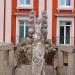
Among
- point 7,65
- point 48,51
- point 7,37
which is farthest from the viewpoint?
point 7,37

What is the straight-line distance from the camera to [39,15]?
32.2 meters

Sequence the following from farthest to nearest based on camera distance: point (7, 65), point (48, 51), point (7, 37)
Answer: point (7, 37) < point (48, 51) < point (7, 65)

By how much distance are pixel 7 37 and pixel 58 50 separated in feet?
26.5

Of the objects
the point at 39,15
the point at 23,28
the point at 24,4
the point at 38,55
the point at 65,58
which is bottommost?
the point at 65,58

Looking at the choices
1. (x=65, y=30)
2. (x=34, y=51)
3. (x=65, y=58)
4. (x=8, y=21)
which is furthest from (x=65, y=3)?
(x=34, y=51)

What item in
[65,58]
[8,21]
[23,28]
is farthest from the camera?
[23,28]

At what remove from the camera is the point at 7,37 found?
31.8m

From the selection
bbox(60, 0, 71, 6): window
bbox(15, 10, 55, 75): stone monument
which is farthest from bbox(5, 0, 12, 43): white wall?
bbox(15, 10, 55, 75): stone monument

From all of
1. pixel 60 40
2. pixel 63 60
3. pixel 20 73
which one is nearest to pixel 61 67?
pixel 63 60

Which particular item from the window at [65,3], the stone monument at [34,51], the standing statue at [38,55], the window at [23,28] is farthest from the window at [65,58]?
the window at [65,3]

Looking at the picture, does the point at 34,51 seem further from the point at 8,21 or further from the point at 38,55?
the point at 8,21

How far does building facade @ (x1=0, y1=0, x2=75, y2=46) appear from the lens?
3197cm

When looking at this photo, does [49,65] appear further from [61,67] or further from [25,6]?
[25,6]

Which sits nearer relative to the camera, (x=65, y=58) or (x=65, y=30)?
(x=65, y=58)
